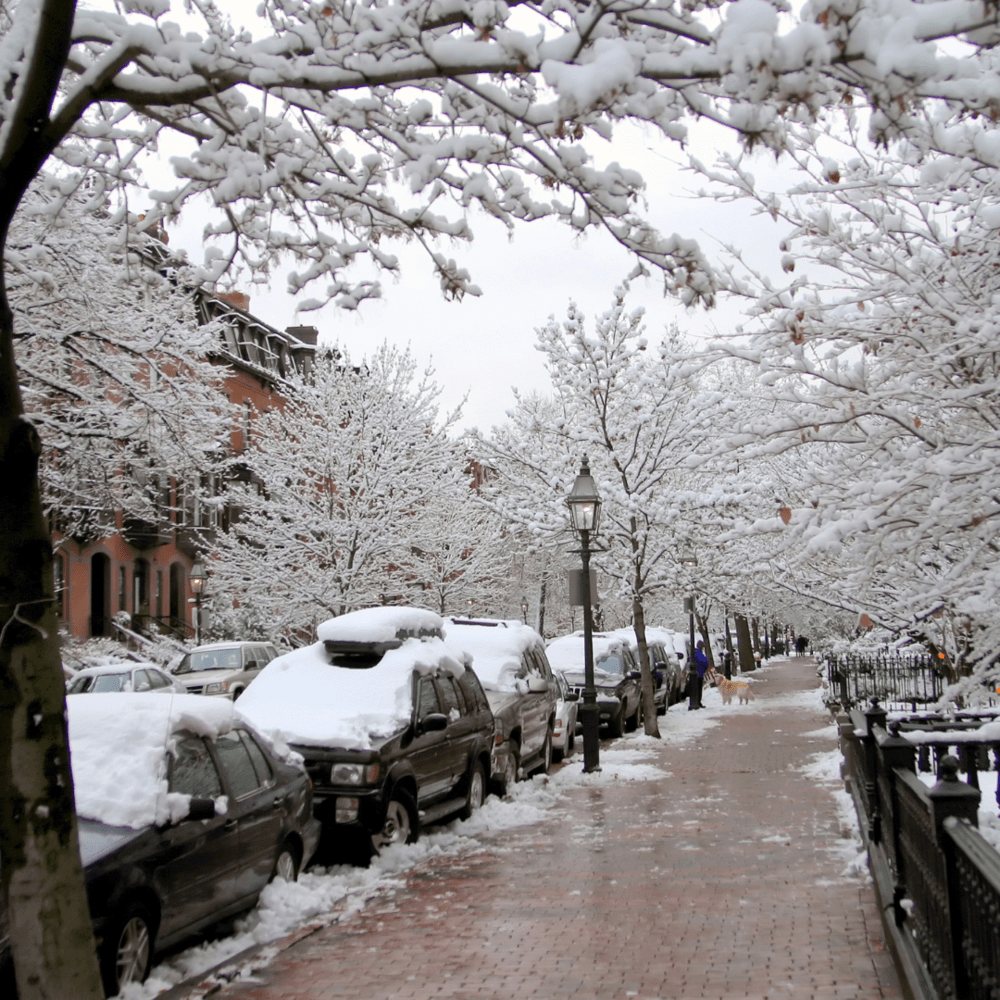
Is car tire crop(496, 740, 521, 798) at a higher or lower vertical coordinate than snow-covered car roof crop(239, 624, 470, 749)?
lower

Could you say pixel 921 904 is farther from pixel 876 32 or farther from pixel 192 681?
pixel 192 681

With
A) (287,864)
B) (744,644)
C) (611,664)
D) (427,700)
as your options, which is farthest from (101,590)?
(287,864)

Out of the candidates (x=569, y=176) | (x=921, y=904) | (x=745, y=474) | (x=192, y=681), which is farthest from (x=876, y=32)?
(x=192, y=681)

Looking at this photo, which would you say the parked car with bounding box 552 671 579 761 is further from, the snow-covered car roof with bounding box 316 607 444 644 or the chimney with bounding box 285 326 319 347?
the chimney with bounding box 285 326 319 347

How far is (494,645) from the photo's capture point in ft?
54.2

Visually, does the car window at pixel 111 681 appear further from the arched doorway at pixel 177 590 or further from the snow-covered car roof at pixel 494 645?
the arched doorway at pixel 177 590

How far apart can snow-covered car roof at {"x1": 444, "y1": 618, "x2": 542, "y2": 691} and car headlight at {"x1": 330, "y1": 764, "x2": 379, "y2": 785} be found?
524 centimetres

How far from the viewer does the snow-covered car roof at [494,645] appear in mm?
15688

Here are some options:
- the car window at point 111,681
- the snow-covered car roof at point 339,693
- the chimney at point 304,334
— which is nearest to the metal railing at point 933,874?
the snow-covered car roof at point 339,693

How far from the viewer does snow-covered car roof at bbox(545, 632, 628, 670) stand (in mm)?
24406

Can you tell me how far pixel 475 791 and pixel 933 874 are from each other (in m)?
8.07

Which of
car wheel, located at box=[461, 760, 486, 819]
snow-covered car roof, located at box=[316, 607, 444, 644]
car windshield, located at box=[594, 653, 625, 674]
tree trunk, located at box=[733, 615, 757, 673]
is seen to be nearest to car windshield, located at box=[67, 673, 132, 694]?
car windshield, located at box=[594, 653, 625, 674]

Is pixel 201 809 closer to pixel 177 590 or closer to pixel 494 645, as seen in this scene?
pixel 494 645

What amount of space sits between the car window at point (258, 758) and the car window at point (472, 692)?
13.7 ft
